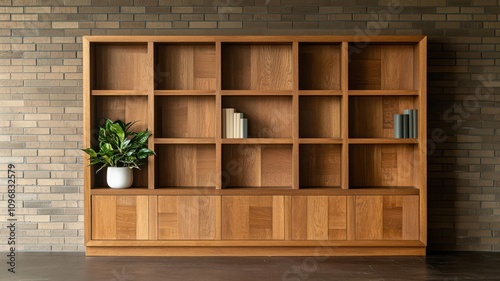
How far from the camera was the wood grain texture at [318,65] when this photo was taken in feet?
18.9

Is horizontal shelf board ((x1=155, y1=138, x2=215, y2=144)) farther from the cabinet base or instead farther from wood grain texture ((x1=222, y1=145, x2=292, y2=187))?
the cabinet base

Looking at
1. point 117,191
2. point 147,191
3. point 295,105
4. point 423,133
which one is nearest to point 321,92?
point 295,105

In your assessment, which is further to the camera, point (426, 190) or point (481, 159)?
point (481, 159)

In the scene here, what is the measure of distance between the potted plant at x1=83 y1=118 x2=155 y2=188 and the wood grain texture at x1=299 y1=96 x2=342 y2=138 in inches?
61.6

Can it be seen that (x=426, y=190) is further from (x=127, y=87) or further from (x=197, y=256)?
(x=127, y=87)

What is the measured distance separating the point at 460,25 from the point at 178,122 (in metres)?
3.07

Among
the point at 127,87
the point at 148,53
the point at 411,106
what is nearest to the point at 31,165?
the point at 127,87

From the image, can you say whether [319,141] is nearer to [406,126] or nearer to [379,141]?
[379,141]

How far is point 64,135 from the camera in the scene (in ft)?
19.0

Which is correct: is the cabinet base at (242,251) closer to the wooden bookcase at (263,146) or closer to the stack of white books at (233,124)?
the wooden bookcase at (263,146)

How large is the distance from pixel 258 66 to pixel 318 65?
2.01ft

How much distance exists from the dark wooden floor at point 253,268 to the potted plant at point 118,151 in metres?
0.79

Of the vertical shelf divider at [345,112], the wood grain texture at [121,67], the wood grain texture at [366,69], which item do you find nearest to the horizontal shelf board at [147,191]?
the wood grain texture at [121,67]

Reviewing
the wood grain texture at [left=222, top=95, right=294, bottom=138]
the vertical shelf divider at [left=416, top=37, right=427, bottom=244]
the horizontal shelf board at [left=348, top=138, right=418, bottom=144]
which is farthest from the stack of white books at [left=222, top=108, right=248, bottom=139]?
the vertical shelf divider at [left=416, top=37, right=427, bottom=244]
